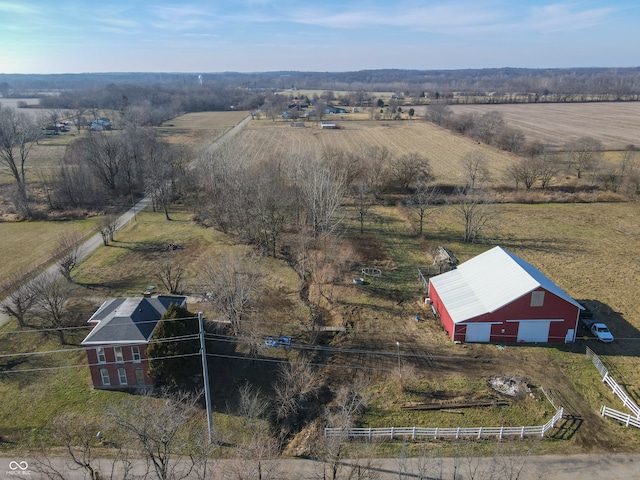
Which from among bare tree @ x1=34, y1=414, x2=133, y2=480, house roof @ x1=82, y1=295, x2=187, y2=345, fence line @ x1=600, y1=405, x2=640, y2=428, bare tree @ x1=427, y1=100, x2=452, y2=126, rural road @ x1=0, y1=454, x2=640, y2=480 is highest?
bare tree @ x1=427, y1=100, x2=452, y2=126

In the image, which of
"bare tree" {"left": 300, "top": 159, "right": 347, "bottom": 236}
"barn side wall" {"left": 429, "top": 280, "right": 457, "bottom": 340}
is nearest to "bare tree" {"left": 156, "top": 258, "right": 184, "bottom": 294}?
"bare tree" {"left": 300, "top": 159, "right": 347, "bottom": 236}

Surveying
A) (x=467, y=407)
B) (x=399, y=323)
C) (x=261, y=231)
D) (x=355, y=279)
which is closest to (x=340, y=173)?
(x=261, y=231)

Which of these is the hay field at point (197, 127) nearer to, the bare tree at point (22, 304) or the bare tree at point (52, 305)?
the bare tree at point (22, 304)

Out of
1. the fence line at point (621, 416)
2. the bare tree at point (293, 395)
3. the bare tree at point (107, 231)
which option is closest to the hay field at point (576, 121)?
the fence line at point (621, 416)

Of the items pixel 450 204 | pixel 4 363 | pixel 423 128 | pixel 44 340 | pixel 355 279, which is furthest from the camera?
pixel 423 128

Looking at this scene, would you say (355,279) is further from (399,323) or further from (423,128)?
(423,128)

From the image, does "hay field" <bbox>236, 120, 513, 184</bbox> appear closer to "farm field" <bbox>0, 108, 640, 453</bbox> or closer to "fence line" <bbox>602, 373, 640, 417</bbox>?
"farm field" <bbox>0, 108, 640, 453</bbox>
